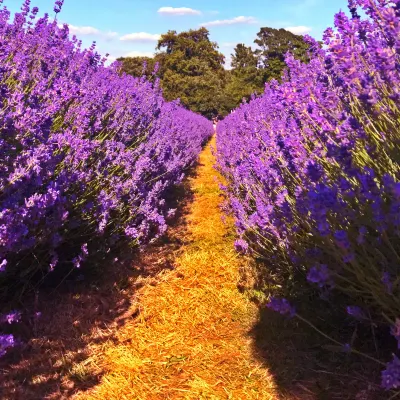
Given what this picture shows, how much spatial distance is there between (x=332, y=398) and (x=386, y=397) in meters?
0.24

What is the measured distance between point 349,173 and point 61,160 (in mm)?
1733

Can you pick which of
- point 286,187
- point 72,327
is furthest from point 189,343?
point 286,187

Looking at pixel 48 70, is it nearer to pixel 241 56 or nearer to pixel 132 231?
pixel 132 231

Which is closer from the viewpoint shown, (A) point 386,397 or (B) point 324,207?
(B) point 324,207

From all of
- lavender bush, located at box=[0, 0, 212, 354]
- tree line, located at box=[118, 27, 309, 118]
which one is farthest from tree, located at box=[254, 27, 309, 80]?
lavender bush, located at box=[0, 0, 212, 354]

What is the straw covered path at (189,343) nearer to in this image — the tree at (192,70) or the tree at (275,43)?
the tree at (192,70)

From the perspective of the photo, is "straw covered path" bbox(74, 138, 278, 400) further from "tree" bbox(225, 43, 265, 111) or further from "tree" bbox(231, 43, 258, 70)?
"tree" bbox(231, 43, 258, 70)

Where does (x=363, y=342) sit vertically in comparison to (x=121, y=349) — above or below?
above

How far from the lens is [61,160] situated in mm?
2580

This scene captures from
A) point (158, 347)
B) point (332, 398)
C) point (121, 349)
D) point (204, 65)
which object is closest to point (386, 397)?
point (332, 398)

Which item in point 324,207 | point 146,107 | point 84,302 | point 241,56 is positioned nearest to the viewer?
point 324,207

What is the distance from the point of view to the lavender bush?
2020mm

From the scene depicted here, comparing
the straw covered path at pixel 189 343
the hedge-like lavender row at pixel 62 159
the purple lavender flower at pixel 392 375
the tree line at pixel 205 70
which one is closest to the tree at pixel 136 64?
the tree line at pixel 205 70

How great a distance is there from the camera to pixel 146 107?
5.35 metres
